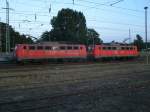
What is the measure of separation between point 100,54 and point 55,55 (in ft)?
24.8

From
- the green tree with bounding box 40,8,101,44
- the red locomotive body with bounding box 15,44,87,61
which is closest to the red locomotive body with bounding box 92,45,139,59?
the red locomotive body with bounding box 15,44,87,61

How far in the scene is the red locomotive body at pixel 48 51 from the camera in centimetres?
3216

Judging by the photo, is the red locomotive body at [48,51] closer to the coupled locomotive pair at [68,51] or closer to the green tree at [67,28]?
the coupled locomotive pair at [68,51]

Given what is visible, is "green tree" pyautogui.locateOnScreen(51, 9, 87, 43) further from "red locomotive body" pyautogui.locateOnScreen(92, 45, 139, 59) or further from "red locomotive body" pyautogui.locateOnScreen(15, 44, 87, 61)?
"red locomotive body" pyautogui.locateOnScreen(15, 44, 87, 61)

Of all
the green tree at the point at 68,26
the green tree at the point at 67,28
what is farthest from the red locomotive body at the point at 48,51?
the green tree at the point at 68,26

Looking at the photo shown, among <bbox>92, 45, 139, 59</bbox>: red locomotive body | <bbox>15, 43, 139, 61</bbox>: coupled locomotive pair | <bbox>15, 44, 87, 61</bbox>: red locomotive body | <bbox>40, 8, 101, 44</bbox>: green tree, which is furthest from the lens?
<bbox>40, 8, 101, 44</bbox>: green tree

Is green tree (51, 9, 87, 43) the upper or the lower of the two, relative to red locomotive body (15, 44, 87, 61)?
upper

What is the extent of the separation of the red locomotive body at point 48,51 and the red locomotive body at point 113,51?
196 centimetres

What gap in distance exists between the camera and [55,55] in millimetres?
35062

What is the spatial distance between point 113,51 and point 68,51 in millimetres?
8443

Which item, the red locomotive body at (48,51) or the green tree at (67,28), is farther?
the green tree at (67,28)

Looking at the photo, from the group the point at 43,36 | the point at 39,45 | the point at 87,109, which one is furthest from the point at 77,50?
the point at 43,36

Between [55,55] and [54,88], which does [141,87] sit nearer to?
[54,88]

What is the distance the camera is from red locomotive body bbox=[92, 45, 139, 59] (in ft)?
128
